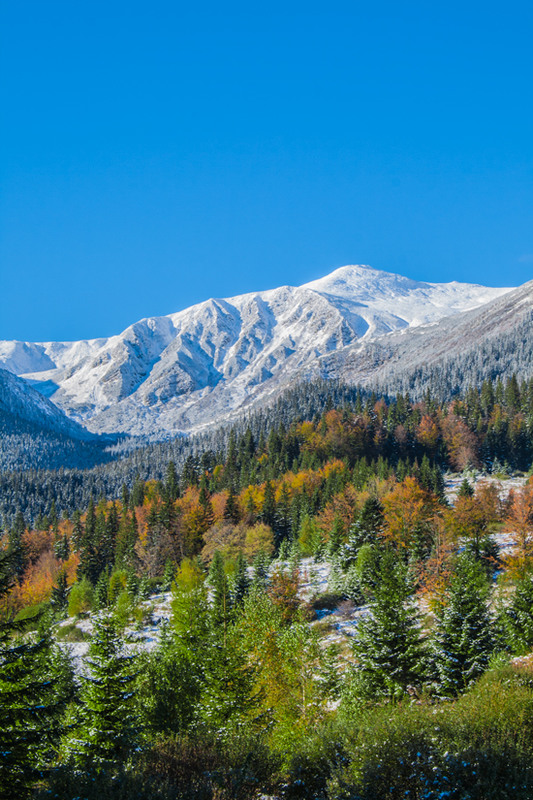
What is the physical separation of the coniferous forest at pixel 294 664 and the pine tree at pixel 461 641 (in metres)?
0.11

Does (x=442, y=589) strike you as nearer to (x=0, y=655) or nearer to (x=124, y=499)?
(x=0, y=655)

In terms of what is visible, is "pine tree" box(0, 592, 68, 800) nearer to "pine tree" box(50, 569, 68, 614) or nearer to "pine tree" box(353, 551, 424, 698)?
"pine tree" box(353, 551, 424, 698)

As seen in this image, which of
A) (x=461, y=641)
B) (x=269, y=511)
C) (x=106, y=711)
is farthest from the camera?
(x=269, y=511)

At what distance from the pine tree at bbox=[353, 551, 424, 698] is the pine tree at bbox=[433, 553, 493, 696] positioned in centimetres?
131

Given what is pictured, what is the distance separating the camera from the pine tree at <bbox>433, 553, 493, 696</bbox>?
90.0ft

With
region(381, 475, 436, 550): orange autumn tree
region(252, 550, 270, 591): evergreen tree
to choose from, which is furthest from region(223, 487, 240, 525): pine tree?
region(381, 475, 436, 550): orange autumn tree

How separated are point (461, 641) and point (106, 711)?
1946cm

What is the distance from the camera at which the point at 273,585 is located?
56.4m

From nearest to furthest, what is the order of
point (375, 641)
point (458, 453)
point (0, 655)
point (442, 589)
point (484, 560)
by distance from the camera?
1. point (0, 655)
2. point (375, 641)
3. point (442, 589)
4. point (484, 560)
5. point (458, 453)

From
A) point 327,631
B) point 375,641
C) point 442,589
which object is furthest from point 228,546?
point 375,641

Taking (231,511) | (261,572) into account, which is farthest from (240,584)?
(231,511)

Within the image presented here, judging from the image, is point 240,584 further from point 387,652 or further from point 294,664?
point 387,652

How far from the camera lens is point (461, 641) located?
28.5m

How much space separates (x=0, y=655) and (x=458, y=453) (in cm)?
12294
